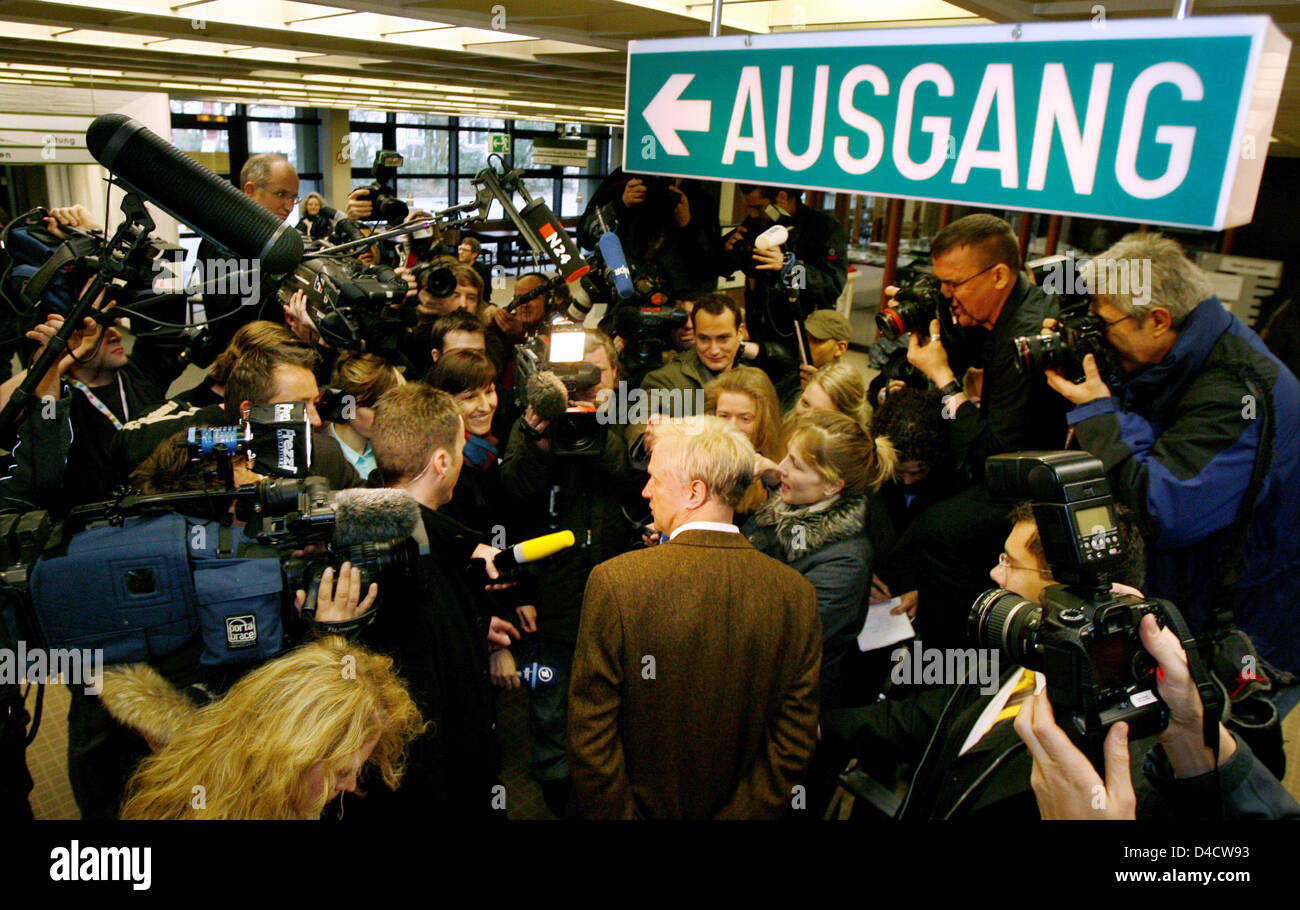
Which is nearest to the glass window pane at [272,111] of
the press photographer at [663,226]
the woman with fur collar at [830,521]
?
the press photographer at [663,226]

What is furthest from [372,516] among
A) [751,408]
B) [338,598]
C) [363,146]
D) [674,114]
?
[363,146]

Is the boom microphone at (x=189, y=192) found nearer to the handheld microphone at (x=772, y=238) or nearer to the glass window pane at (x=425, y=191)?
the handheld microphone at (x=772, y=238)

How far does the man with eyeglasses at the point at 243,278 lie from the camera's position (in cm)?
307

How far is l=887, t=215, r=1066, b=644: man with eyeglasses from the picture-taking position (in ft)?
7.05

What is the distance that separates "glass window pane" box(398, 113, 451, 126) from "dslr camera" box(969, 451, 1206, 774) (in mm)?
11636

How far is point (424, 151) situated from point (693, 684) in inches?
465

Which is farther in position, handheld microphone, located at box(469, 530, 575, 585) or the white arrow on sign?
handheld microphone, located at box(469, 530, 575, 585)

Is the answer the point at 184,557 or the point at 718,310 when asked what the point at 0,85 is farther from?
the point at 184,557

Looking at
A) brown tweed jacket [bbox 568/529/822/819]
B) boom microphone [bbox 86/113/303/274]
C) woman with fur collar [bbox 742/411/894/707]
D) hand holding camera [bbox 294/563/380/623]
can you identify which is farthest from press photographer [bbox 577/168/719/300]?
hand holding camera [bbox 294/563/380/623]

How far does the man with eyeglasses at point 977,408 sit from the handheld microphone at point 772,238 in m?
1.28

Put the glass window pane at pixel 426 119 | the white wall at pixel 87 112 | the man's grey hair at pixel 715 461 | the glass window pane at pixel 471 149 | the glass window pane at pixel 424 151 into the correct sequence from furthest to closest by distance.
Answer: the glass window pane at pixel 471 149 < the glass window pane at pixel 424 151 < the glass window pane at pixel 426 119 < the white wall at pixel 87 112 < the man's grey hair at pixel 715 461

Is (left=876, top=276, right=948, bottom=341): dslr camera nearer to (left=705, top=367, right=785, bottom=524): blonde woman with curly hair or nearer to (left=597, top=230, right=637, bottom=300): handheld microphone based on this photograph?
(left=705, top=367, right=785, bottom=524): blonde woman with curly hair

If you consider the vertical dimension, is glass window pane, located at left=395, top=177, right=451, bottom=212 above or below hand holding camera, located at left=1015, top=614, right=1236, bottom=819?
above
